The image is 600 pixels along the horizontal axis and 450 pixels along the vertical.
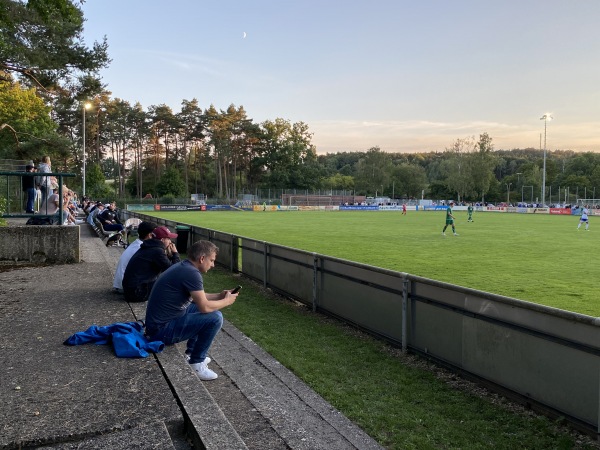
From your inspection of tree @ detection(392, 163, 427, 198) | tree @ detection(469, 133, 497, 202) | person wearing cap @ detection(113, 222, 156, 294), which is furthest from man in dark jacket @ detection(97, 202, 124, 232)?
tree @ detection(392, 163, 427, 198)

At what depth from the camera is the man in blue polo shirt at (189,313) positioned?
16.6 ft

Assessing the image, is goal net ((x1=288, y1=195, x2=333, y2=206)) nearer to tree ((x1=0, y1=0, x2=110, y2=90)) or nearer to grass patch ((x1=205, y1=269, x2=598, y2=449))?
tree ((x1=0, y1=0, x2=110, y2=90))

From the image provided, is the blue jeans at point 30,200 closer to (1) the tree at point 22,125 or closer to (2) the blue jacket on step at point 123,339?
(2) the blue jacket on step at point 123,339

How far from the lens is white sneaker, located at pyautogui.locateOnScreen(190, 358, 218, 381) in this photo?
5059mm

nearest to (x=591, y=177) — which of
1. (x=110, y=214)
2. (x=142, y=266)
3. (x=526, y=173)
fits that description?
(x=526, y=173)

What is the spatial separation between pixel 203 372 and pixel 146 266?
2.82 meters

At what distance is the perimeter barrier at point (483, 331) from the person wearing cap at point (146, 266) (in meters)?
2.66

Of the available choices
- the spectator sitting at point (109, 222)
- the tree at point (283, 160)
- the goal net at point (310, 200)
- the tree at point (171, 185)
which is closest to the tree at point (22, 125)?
the spectator sitting at point (109, 222)

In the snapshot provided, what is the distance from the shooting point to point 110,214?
20.5m

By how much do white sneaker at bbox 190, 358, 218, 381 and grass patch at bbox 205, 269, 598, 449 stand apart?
1.01m

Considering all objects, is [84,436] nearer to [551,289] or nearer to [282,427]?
[282,427]

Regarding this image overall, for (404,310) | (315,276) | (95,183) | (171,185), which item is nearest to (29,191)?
(315,276)

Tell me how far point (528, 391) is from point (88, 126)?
8692cm

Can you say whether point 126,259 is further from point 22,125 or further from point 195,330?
point 22,125
